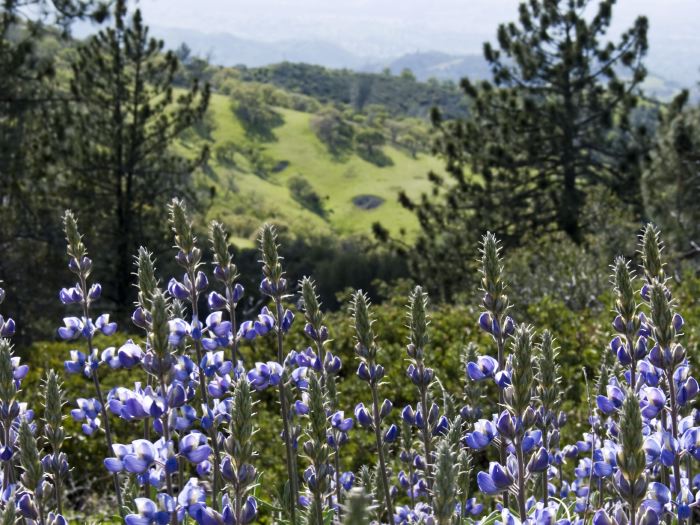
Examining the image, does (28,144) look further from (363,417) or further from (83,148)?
(363,417)

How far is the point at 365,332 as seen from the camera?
2.25 m

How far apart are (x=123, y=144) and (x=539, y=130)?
11.6 metres

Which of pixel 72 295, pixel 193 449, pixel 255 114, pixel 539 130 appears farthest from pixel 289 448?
pixel 255 114

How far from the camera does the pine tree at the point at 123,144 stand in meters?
19.4

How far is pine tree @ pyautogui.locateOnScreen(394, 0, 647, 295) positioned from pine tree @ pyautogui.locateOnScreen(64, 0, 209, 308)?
7591 millimetres

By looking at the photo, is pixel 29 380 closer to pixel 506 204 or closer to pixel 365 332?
pixel 365 332

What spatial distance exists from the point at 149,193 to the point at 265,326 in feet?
61.9

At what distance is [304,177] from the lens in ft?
358

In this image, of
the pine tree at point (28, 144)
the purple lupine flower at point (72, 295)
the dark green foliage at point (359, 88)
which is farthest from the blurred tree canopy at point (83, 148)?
the dark green foliage at point (359, 88)

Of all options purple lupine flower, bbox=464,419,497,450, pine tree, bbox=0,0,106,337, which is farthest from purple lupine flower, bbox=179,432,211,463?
pine tree, bbox=0,0,106,337

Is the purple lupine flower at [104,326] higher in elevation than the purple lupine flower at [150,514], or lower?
higher

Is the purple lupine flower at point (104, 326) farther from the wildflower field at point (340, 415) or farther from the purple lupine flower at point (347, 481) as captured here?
the purple lupine flower at point (347, 481)

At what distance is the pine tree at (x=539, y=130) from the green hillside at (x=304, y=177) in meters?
53.8

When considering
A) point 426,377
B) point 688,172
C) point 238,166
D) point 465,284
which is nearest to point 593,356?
point 426,377
